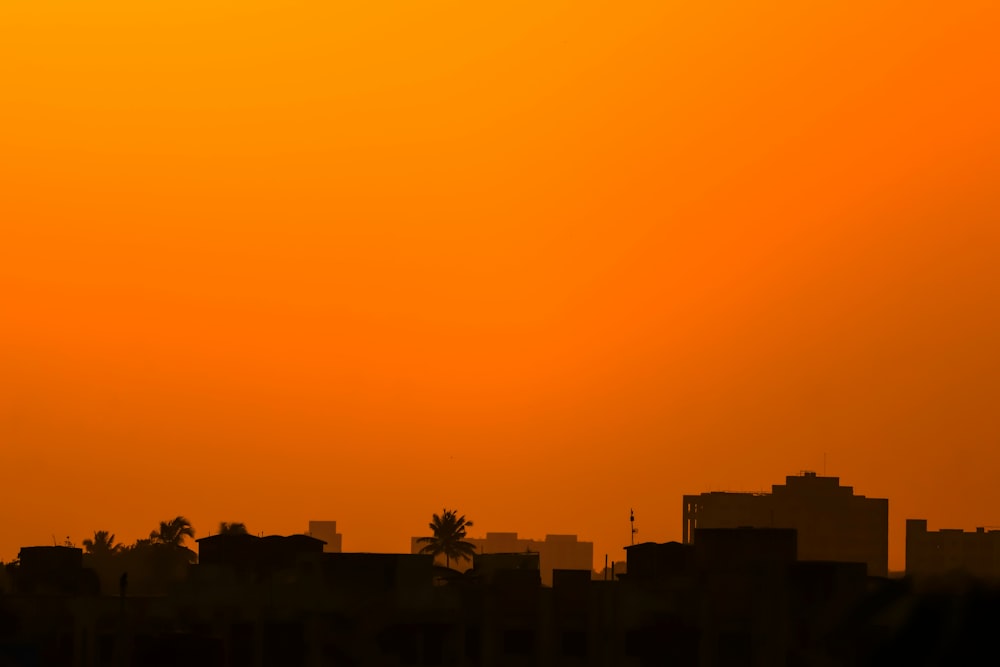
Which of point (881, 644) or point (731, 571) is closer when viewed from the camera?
point (881, 644)

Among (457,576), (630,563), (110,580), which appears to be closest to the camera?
(457,576)

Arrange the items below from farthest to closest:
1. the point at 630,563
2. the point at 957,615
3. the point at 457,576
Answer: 1. the point at 630,563
2. the point at 457,576
3. the point at 957,615

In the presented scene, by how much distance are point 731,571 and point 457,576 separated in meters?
17.7

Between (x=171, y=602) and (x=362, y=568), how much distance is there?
11265 millimetres

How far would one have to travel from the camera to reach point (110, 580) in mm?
199375

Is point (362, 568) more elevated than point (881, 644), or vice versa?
point (362, 568)

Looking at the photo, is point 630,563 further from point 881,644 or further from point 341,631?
point 881,644

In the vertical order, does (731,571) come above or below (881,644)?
above

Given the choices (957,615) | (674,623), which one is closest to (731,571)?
(674,623)

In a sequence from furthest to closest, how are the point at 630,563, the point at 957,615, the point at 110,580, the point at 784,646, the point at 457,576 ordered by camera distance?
the point at 110,580 → the point at 630,563 → the point at 457,576 → the point at 784,646 → the point at 957,615

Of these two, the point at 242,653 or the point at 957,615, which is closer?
the point at 957,615

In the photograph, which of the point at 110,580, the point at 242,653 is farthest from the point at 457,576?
the point at 110,580

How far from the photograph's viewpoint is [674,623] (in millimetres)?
115812

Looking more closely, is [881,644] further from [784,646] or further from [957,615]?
[784,646]
